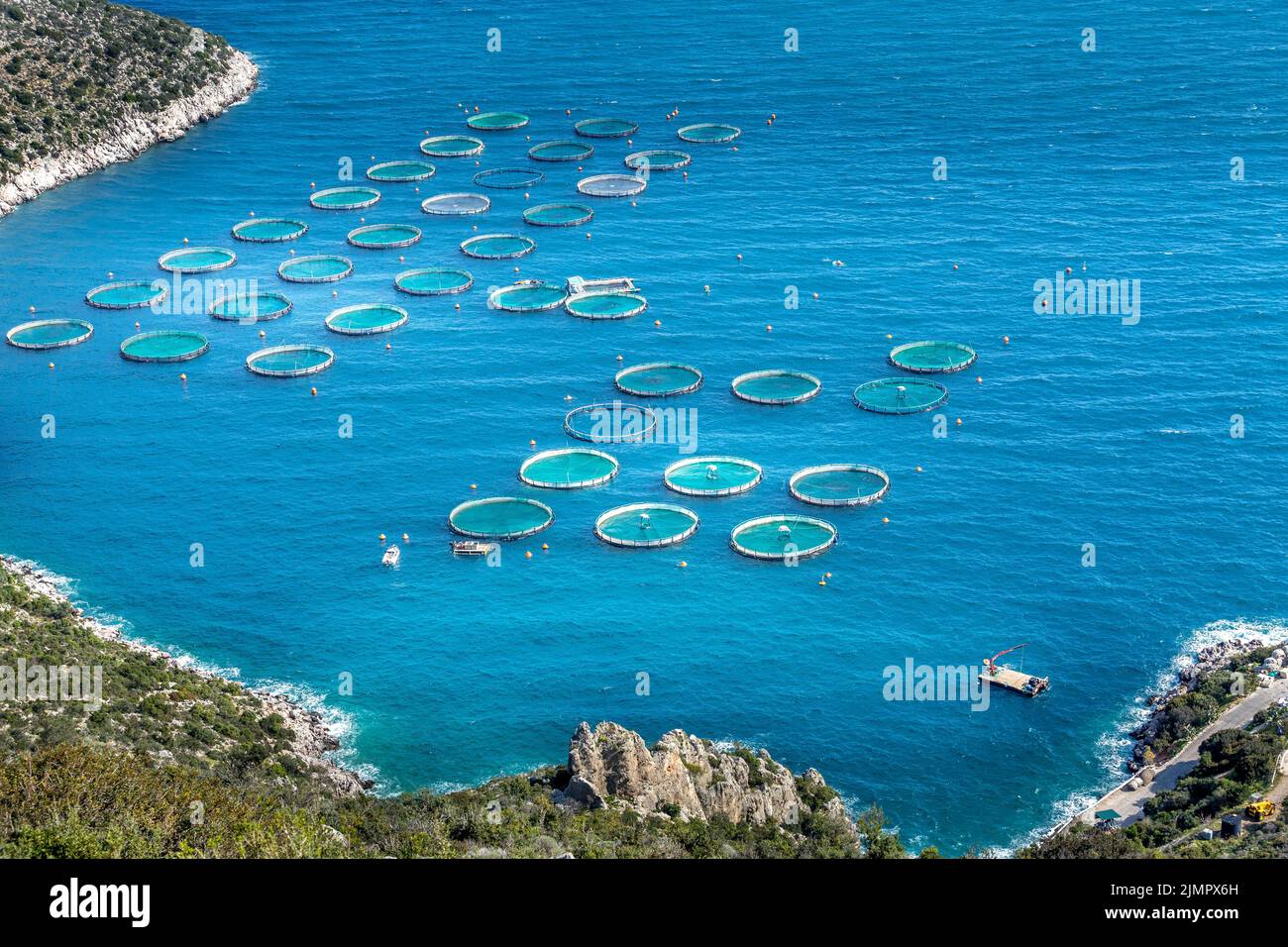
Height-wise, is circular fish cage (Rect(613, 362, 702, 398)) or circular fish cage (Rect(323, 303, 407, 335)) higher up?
circular fish cage (Rect(323, 303, 407, 335))

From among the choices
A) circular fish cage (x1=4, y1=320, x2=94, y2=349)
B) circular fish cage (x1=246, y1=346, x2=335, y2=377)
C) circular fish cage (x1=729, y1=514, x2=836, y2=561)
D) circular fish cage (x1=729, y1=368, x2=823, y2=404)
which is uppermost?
circular fish cage (x1=4, y1=320, x2=94, y2=349)

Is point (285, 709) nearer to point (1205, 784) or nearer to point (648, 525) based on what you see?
point (648, 525)

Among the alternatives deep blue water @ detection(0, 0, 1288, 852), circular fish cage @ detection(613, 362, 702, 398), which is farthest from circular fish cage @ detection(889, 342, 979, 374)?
circular fish cage @ detection(613, 362, 702, 398)

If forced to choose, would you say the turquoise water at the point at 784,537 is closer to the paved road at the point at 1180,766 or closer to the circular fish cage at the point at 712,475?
the circular fish cage at the point at 712,475

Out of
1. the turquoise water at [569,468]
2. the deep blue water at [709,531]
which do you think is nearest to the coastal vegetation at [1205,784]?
the deep blue water at [709,531]

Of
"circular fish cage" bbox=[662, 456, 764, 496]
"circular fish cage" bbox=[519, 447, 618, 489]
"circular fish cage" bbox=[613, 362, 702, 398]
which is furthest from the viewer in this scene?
"circular fish cage" bbox=[613, 362, 702, 398]

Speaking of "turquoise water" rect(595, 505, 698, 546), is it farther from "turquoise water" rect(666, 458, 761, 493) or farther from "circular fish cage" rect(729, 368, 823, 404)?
"circular fish cage" rect(729, 368, 823, 404)
